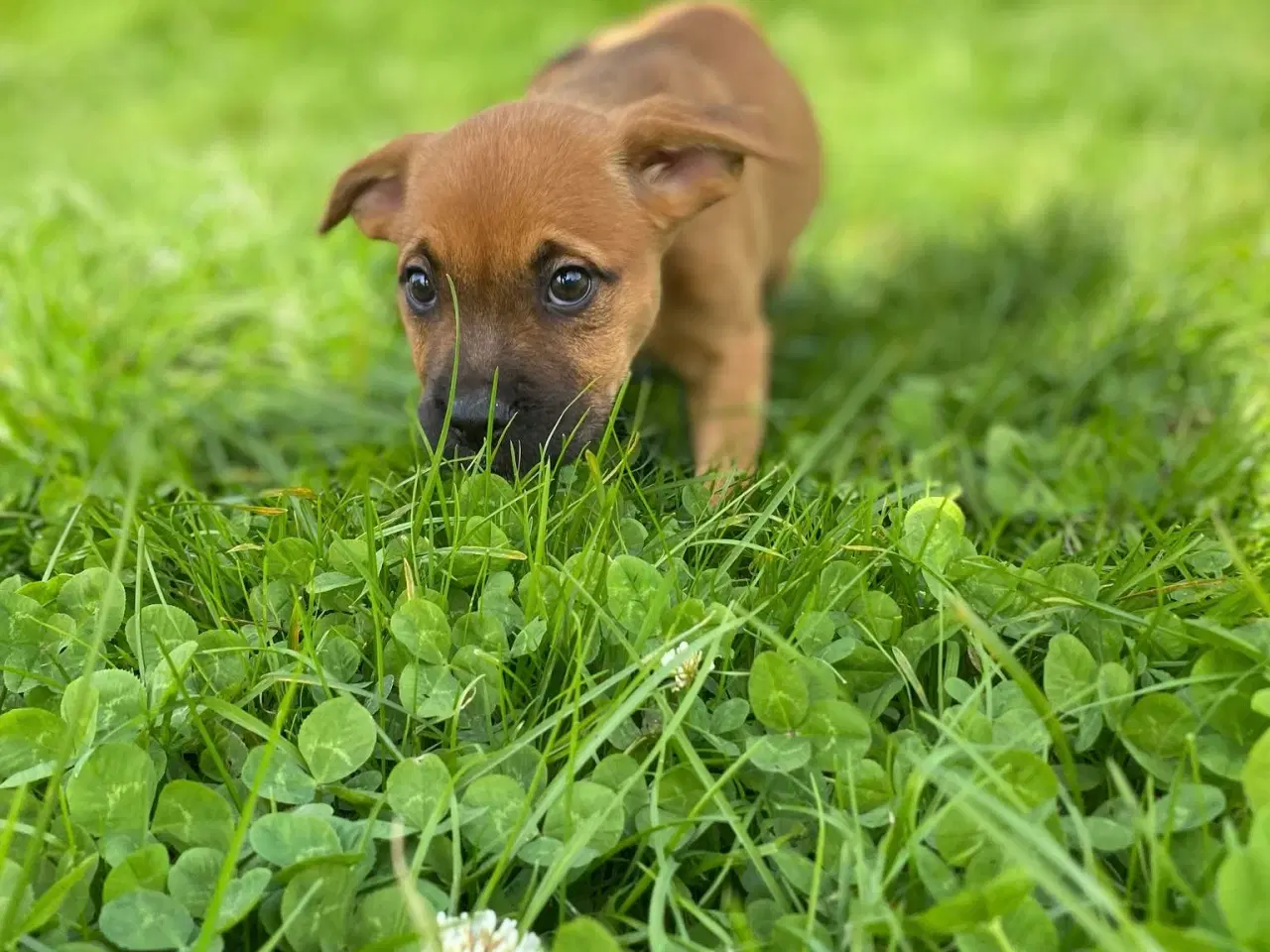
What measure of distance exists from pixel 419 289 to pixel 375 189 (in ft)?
1.69

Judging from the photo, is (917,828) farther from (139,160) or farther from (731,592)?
(139,160)

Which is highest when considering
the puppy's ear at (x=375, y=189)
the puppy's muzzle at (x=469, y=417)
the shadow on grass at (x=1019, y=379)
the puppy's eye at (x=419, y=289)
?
the puppy's ear at (x=375, y=189)

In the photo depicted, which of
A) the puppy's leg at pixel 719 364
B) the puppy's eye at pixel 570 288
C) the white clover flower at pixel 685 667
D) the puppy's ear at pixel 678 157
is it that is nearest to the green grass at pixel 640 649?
the white clover flower at pixel 685 667

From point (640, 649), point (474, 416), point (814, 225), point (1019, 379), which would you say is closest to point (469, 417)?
point (474, 416)

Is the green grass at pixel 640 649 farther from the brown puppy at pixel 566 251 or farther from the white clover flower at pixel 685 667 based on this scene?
the brown puppy at pixel 566 251

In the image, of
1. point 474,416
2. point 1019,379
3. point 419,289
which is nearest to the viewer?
point 474,416

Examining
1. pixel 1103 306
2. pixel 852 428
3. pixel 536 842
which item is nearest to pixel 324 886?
pixel 536 842

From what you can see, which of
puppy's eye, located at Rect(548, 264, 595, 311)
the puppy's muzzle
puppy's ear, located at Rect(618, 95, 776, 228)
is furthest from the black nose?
puppy's ear, located at Rect(618, 95, 776, 228)

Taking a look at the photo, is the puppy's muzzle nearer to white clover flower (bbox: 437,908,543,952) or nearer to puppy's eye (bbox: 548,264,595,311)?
puppy's eye (bbox: 548,264,595,311)

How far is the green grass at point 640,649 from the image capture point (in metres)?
1.50

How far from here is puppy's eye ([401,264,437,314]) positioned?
106 inches

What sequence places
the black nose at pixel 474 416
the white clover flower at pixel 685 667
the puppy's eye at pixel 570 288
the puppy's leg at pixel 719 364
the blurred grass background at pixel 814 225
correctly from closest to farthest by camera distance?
the white clover flower at pixel 685 667
the black nose at pixel 474 416
the puppy's eye at pixel 570 288
the puppy's leg at pixel 719 364
the blurred grass background at pixel 814 225

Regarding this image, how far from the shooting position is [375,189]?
10.1 ft

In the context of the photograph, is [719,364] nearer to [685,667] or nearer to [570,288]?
[570,288]
